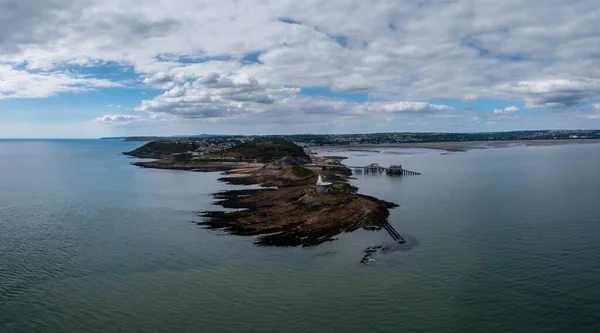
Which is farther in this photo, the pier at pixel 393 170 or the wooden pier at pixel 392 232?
the pier at pixel 393 170

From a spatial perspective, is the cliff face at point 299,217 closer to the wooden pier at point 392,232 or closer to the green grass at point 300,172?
the wooden pier at point 392,232

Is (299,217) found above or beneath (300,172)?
beneath

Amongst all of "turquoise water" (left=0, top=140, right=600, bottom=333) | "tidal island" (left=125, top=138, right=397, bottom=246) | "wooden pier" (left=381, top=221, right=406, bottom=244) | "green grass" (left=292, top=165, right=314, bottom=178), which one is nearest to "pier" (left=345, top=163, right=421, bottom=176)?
"green grass" (left=292, top=165, right=314, bottom=178)

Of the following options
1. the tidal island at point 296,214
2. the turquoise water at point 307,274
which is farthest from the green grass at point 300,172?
the turquoise water at point 307,274

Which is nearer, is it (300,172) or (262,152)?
(300,172)

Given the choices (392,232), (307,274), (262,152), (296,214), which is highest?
(262,152)

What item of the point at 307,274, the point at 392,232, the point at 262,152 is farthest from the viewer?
the point at 262,152

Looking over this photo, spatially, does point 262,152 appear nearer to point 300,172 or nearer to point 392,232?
point 300,172

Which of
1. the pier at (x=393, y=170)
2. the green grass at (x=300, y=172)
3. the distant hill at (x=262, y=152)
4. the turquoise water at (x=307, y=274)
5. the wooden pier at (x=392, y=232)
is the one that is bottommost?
the turquoise water at (x=307, y=274)

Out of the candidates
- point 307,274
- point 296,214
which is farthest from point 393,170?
point 307,274
